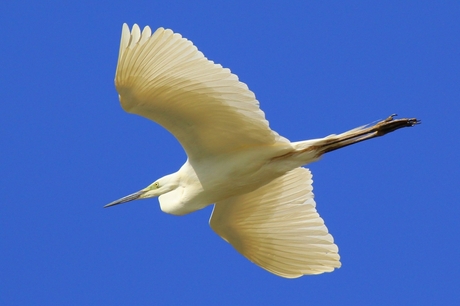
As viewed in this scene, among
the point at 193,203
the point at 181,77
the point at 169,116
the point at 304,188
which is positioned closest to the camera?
the point at 181,77

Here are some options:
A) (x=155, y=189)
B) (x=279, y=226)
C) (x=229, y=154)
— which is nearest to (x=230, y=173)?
(x=229, y=154)

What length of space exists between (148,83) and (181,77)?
33cm

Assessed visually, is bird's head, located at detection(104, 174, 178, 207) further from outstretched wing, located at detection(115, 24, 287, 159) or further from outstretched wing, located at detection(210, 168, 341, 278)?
outstretched wing, located at detection(210, 168, 341, 278)

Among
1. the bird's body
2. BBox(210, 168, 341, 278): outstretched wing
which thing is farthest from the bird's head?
BBox(210, 168, 341, 278): outstretched wing

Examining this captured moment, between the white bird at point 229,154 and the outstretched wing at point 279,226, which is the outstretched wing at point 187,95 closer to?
the white bird at point 229,154

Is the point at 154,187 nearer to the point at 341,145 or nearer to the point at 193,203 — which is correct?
the point at 193,203

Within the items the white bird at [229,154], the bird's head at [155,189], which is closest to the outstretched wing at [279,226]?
the white bird at [229,154]

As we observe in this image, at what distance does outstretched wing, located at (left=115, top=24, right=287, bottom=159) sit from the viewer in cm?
777

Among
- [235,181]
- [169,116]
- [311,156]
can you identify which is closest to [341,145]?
[311,156]

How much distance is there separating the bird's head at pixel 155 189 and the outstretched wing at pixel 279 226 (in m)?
0.70

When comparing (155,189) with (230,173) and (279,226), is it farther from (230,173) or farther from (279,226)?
(279,226)

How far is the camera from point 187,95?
8.23 m

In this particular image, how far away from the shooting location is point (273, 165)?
9.01 meters

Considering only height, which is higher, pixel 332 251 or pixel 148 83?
pixel 148 83
